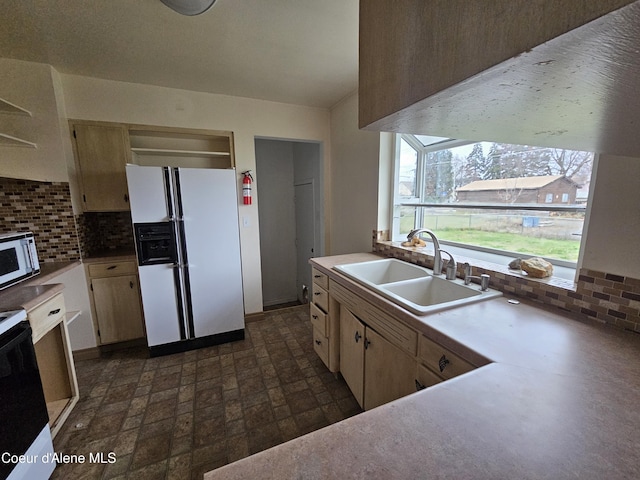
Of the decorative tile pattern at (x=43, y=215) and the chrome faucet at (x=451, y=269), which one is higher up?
the decorative tile pattern at (x=43, y=215)

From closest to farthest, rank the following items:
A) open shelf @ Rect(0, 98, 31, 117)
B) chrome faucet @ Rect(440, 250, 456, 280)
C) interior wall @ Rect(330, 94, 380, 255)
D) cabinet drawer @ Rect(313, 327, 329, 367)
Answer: chrome faucet @ Rect(440, 250, 456, 280), open shelf @ Rect(0, 98, 31, 117), cabinet drawer @ Rect(313, 327, 329, 367), interior wall @ Rect(330, 94, 380, 255)

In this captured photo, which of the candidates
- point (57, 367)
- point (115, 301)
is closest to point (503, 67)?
point (57, 367)

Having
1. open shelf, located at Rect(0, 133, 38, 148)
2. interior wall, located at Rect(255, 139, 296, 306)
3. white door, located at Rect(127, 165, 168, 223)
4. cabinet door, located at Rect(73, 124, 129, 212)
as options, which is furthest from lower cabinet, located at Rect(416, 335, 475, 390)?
interior wall, located at Rect(255, 139, 296, 306)

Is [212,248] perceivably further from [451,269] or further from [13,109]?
[451,269]

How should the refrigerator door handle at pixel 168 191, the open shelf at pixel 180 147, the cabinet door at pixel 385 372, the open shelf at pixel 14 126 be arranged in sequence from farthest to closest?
the open shelf at pixel 180 147 → the refrigerator door handle at pixel 168 191 → the open shelf at pixel 14 126 → the cabinet door at pixel 385 372

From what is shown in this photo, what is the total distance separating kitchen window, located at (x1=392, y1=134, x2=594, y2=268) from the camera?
→ 1325 mm

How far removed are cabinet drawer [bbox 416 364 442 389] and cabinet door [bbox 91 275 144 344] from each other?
8.10ft

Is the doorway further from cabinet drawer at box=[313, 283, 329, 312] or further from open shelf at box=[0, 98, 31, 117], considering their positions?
open shelf at box=[0, 98, 31, 117]

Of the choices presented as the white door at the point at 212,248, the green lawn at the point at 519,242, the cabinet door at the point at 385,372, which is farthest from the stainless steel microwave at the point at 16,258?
the green lawn at the point at 519,242

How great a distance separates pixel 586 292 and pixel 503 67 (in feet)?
3.98

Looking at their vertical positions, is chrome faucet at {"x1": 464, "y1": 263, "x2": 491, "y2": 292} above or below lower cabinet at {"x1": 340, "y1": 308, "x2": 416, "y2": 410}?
above

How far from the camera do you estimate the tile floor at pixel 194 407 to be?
56.0 inches

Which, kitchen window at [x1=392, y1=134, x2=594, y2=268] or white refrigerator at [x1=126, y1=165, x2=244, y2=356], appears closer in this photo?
kitchen window at [x1=392, y1=134, x2=594, y2=268]

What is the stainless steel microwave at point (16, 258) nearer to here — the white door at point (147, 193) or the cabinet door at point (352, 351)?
the white door at point (147, 193)
